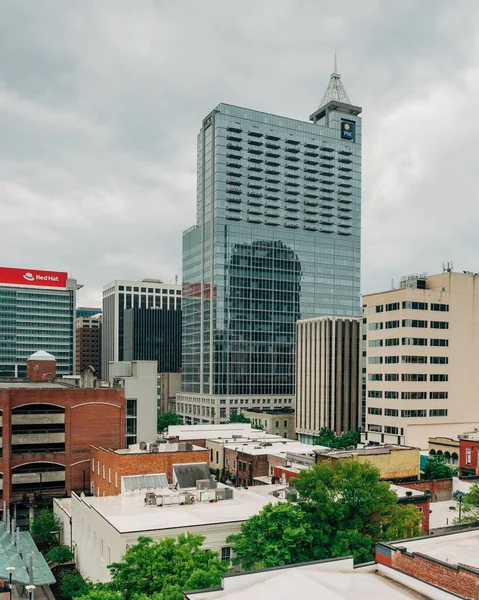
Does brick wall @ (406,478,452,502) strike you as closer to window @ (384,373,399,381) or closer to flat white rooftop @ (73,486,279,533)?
flat white rooftop @ (73,486,279,533)

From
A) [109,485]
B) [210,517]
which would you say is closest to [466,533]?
[210,517]

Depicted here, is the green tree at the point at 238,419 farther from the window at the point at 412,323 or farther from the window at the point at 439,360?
the window at the point at 412,323

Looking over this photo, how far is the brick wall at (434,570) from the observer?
98.4 ft

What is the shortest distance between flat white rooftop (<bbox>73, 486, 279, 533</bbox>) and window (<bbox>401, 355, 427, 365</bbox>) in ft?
218

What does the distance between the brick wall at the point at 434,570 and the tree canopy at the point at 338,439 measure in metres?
97.8

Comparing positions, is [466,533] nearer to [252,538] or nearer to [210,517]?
[252,538]

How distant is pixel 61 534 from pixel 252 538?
141 feet

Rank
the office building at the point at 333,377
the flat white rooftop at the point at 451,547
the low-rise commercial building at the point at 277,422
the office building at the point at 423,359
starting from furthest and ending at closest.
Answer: the low-rise commercial building at the point at 277,422, the office building at the point at 333,377, the office building at the point at 423,359, the flat white rooftop at the point at 451,547

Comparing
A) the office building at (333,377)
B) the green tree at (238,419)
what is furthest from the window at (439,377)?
the green tree at (238,419)

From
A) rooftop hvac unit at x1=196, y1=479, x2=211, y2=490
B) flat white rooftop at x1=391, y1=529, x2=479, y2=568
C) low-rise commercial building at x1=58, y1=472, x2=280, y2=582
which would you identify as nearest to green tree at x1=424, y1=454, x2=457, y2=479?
low-rise commercial building at x1=58, y1=472, x2=280, y2=582

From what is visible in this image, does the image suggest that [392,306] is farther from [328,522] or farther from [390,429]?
[328,522]

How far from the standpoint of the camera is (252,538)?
140ft

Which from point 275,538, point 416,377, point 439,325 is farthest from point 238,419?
point 275,538

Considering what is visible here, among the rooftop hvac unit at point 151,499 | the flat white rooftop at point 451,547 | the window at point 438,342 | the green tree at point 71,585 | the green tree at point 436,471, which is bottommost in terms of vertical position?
the green tree at point 71,585
